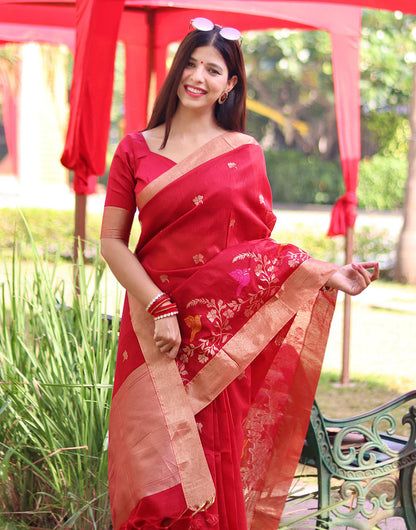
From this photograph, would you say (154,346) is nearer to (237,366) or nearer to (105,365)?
(237,366)

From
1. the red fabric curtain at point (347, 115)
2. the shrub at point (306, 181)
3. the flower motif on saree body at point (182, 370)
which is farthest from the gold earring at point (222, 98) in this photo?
the shrub at point (306, 181)

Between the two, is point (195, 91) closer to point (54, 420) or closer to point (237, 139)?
point (237, 139)

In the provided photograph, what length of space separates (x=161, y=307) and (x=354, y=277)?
513 millimetres

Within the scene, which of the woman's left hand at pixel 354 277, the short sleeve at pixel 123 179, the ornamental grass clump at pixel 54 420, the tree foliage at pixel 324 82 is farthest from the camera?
the tree foliage at pixel 324 82

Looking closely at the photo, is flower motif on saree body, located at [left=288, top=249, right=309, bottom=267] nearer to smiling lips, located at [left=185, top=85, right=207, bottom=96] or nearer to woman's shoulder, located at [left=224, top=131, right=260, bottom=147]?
woman's shoulder, located at [left=224, top=131, right=260, bottom=147]

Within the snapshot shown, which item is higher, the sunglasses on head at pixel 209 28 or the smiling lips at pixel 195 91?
the sunglasses on head at pixel 209 28

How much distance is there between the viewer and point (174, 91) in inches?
88.1

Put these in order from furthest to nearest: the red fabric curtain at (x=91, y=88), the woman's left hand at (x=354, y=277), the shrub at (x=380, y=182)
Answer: the shrub at (x=380, y=182) < the red fabric curtain at (x=91, y=88) < the woman's left hand at (x=354, y=277)

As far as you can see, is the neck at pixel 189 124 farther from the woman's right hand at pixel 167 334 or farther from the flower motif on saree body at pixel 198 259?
the woman's right hand at pixel 167 334

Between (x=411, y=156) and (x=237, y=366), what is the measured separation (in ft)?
29.2

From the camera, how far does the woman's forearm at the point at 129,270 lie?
217 centimetres

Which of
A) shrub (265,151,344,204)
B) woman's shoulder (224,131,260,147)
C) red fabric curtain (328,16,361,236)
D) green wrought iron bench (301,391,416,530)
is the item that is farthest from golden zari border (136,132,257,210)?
shrub (265,151,344,204)

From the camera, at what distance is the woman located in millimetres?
2148

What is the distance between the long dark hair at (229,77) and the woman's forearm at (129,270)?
306 millimetres
